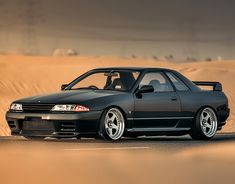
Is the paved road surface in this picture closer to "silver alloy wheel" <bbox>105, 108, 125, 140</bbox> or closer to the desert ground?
the desert ground

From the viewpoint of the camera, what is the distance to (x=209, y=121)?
62.5 ft

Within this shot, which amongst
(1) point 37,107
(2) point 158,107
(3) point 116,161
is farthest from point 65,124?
(3) point 116,161

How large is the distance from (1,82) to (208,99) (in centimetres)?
6816

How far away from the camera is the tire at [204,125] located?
18672 millimetres

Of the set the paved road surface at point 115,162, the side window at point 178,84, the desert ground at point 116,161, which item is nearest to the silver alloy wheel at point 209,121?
the desert ground at point 116,161

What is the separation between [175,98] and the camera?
18.5m

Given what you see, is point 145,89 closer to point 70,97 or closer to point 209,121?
point 70,97

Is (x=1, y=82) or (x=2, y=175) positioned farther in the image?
(x=1, y=82)

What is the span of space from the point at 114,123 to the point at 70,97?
0.90 m

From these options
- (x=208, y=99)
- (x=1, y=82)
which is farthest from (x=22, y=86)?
(x=208, y=99)

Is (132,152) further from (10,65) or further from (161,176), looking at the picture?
(10,65)

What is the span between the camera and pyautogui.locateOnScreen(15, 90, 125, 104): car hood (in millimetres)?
16953

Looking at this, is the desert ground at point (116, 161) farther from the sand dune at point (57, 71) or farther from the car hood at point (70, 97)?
the sand dune at point (57, 71)

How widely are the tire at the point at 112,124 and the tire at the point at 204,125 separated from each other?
192cm
